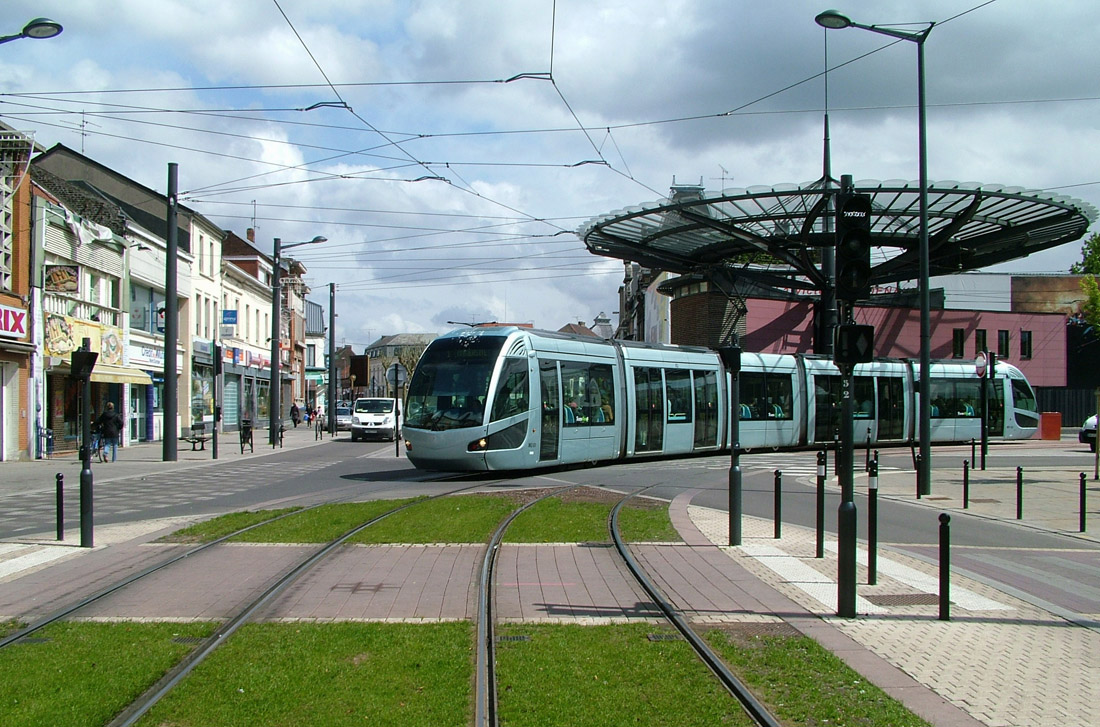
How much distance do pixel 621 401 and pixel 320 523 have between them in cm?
1163

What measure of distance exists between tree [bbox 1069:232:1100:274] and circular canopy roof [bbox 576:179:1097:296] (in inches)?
1264

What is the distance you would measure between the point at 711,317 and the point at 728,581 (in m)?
37.0

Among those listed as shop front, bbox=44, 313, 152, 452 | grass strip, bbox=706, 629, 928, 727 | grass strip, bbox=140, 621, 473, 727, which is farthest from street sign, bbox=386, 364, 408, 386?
grass strip, bbox=706, 629, 928, 727

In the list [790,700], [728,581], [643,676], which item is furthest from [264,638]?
[728,581]

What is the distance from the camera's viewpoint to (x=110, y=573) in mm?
9867

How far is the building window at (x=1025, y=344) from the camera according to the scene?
5459 cm

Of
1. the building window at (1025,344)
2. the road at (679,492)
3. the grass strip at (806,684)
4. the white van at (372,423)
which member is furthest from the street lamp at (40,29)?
the building window at (1025,344)

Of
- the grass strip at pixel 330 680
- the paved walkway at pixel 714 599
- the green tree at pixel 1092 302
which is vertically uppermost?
the green tree at pixel 1092 302

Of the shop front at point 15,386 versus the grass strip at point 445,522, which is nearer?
the grass strip at point 445,522

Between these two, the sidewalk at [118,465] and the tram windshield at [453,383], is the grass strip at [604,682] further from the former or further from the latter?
the sidewalk at [118,465]

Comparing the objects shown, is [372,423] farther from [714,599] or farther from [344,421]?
[714,599]

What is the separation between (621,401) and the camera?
77.3 feet

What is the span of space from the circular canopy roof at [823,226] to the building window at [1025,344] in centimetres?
1588

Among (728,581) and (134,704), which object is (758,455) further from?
(134,704)
